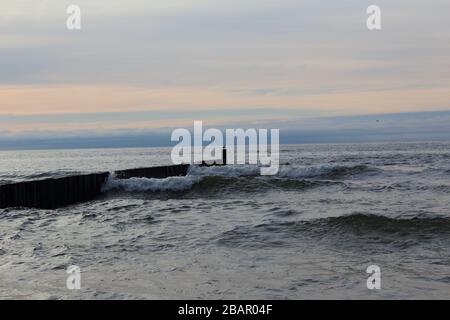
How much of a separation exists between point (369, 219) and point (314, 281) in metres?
6.73

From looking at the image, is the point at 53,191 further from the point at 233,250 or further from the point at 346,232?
the point at 346,232

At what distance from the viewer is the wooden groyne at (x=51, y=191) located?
20.1m

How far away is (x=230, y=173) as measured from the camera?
38438mm

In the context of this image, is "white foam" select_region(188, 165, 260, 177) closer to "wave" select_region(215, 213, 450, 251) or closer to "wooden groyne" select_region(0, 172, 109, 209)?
"wooden groyne" select_region(0, 172, 109, 209)

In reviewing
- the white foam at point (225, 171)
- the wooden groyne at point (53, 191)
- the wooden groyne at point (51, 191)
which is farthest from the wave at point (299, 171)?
the wooden groyne at point (51, 191)

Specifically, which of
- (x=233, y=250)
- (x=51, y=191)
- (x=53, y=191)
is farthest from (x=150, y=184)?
(x=233, y=250)

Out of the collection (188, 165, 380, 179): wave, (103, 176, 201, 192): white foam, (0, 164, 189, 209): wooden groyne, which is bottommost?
(188, 165, 380, 179): wave

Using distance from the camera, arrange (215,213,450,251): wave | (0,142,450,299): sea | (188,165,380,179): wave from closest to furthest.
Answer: (0,142,450,299): sea → (215,213,450,251): wave → (188,165,380,179): wave

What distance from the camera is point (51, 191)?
882 inches

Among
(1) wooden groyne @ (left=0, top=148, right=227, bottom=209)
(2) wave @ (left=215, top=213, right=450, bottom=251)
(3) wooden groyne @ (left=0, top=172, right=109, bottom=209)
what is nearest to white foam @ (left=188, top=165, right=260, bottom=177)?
(1) wooden groyne @ (left=0, top=148, right=227, bottom=209)

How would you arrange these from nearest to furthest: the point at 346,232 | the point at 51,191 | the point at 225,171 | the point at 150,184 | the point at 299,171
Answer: the point at 346,232 → the point at 51,191 → the point at 150,184 → the point at 299,171 → the point at 225,171

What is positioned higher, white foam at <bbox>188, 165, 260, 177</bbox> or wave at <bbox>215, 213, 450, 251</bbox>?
wave at <bbox>215, 213, 450, 251</bbox>

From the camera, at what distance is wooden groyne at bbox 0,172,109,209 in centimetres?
2014

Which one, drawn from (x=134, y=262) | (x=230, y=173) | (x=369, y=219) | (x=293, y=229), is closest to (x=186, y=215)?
(x=293, y=229)
